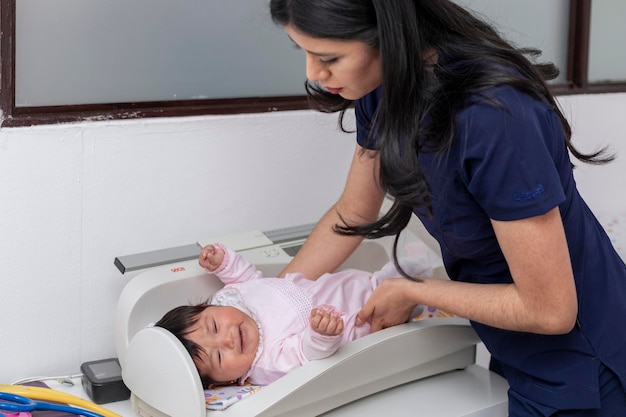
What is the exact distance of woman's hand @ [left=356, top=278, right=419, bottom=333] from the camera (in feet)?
4.50

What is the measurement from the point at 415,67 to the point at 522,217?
238 mm

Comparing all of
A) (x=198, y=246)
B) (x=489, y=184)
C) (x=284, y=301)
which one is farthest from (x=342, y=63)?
(x=198, y=246)

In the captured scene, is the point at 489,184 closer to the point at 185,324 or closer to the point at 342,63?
the point at 342,63

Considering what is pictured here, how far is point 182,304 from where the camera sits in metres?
1.58

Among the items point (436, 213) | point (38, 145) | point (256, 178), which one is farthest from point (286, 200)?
point (436, 213)

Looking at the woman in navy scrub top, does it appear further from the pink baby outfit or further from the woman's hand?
the pink baby outfit

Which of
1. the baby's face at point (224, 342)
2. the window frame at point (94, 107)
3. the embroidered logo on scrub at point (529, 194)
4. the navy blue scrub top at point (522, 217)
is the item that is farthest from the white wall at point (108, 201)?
the embroidered logo on scrub at point (529, 194)

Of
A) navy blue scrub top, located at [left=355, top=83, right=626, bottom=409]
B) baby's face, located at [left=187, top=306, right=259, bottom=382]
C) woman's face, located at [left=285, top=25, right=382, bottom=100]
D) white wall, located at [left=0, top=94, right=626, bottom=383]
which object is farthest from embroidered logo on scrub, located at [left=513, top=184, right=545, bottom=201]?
white wall, located at [left=0, top=94, right=626, bottom=383]

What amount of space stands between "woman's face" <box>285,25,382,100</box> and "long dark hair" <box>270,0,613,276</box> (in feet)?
0.04

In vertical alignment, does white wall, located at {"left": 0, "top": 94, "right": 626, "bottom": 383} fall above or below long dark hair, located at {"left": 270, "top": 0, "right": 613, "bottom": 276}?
below

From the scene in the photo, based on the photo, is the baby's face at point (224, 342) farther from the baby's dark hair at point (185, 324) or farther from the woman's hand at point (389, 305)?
the woman's hand at point (389, 305)

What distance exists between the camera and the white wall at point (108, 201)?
1578mm

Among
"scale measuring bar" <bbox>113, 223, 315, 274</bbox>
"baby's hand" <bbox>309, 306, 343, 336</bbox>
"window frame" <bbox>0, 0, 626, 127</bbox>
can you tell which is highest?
"window frame" <bbox>0, 0, 626, 127</bbox>

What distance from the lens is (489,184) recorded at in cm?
112
